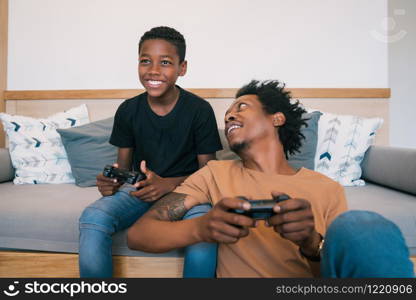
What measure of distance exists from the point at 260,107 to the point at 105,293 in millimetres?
638

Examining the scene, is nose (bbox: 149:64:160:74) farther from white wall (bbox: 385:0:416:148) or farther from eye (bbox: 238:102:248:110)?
white wall (bbox: 385:0:416:148)

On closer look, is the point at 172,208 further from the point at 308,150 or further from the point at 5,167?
the point at 5,167

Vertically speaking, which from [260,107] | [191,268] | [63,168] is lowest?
[191,268]

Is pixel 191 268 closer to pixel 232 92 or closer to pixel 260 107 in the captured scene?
pixel 260 107

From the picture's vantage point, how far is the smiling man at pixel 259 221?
618 millimetres

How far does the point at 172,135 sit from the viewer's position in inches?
47.8

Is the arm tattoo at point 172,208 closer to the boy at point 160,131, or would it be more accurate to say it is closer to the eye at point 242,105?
the boy at point 160,131

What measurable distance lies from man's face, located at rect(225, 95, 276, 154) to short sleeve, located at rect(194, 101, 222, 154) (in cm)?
22

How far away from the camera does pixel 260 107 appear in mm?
1021

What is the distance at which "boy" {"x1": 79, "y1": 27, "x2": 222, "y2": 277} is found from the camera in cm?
109

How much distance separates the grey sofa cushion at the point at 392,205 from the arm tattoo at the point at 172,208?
605mm

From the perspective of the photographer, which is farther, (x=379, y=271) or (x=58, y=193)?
(x=58, y=193)

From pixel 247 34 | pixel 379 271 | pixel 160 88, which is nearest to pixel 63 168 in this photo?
pixel 160 88

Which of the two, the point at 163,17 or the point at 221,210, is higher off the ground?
the point at 163,17
